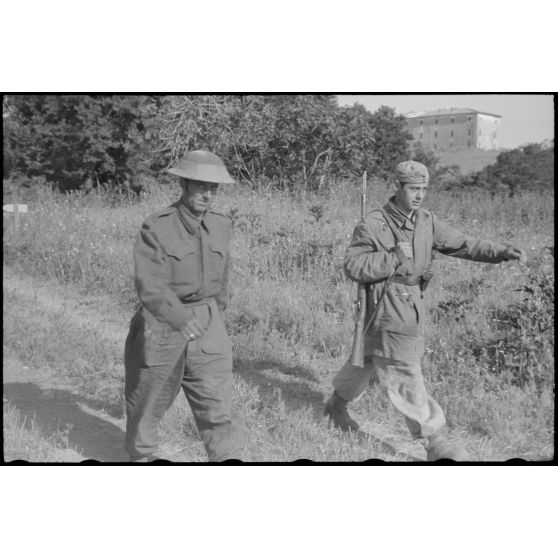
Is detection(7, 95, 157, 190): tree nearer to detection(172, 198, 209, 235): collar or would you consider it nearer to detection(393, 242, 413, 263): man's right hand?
detection(172, 198, 209, 235): collar

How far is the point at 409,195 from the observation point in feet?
13.1

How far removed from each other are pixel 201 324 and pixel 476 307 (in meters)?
2.84

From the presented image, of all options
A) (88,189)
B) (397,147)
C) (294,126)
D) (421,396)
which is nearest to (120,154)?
(88,189)

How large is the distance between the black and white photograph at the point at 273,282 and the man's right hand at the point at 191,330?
12 mm

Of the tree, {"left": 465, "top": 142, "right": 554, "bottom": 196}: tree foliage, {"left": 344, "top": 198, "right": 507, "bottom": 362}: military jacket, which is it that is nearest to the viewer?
{"left": 344, "top": 198, "right": 507, "bottom": 362}: military jacket

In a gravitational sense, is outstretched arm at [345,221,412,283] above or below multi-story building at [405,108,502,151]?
below

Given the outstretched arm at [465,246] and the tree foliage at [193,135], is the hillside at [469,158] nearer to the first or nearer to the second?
the tree foliage at [193,135]

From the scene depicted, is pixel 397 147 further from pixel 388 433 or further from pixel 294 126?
pixel 388 433

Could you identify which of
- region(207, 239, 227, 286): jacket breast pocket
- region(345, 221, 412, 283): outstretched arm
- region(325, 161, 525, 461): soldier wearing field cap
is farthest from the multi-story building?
region(207, 239, 227, 286): jacket breast pocket

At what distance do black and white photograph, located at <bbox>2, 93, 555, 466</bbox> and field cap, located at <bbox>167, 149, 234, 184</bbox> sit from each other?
0.04 feet

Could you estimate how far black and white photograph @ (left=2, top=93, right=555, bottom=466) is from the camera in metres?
3.86

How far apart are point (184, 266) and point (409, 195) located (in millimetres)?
1412

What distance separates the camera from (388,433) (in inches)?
178

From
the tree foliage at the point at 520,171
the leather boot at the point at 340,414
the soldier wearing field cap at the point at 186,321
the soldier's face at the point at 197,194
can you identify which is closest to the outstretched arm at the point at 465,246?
the tree foliage at the point at 520,171
